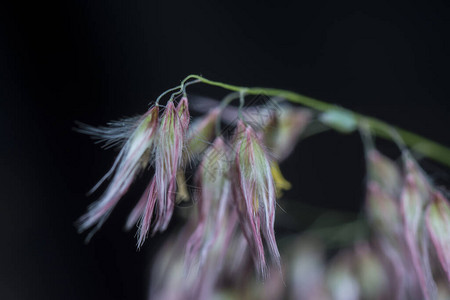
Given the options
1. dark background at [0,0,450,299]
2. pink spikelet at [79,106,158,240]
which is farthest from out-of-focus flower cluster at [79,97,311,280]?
dark background at [0,0,450,299]

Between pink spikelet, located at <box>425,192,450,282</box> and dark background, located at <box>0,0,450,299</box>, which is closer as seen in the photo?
pink spikelet, located at <box>425,192,450,282</box>

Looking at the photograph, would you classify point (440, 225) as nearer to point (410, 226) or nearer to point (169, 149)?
point (410, 226)

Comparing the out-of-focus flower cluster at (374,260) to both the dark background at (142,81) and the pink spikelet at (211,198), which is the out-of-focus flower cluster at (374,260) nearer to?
the pink spikelet at (211,198)

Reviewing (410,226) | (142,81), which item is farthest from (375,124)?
(142,81)

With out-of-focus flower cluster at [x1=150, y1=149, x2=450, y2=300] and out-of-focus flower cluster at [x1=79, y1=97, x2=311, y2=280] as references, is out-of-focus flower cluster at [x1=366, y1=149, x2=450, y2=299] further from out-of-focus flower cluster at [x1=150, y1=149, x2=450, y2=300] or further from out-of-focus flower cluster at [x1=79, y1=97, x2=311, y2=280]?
out-of-focus flower cluster at [x1=79, y1=97, x2=311, y2=280]

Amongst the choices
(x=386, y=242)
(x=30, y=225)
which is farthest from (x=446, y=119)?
(x=30, y=225)

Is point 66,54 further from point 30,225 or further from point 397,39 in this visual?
point 397,39
